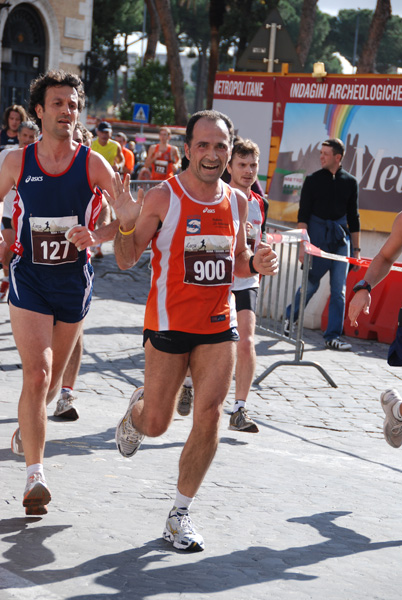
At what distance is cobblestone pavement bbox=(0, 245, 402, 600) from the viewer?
4.05 meters

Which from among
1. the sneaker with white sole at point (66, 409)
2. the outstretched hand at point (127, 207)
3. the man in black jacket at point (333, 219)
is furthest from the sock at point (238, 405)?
the man in black jacket at point (333, 219)

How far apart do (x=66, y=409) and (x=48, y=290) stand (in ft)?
6.70

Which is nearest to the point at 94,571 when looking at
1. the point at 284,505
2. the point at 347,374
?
the point at 284,505

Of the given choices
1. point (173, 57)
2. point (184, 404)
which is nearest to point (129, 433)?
point (184, 404)

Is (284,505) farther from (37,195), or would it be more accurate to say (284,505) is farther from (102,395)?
(102,395)

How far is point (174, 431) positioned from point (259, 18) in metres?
45.2

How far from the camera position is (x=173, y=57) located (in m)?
39.5

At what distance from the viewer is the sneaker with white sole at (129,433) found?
500 centimetres

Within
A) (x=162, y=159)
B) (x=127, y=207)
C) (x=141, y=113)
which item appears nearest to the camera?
(x=127, y=207)

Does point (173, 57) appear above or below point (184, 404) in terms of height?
above

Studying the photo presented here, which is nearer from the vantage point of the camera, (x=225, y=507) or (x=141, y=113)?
(x=225, y=507)

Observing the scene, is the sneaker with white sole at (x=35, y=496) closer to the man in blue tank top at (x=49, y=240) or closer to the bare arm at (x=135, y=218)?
the man in blue tank top at (x=49, y=240)

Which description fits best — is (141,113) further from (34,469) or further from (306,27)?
(34,469)

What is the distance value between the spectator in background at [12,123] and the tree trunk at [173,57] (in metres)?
27.8
